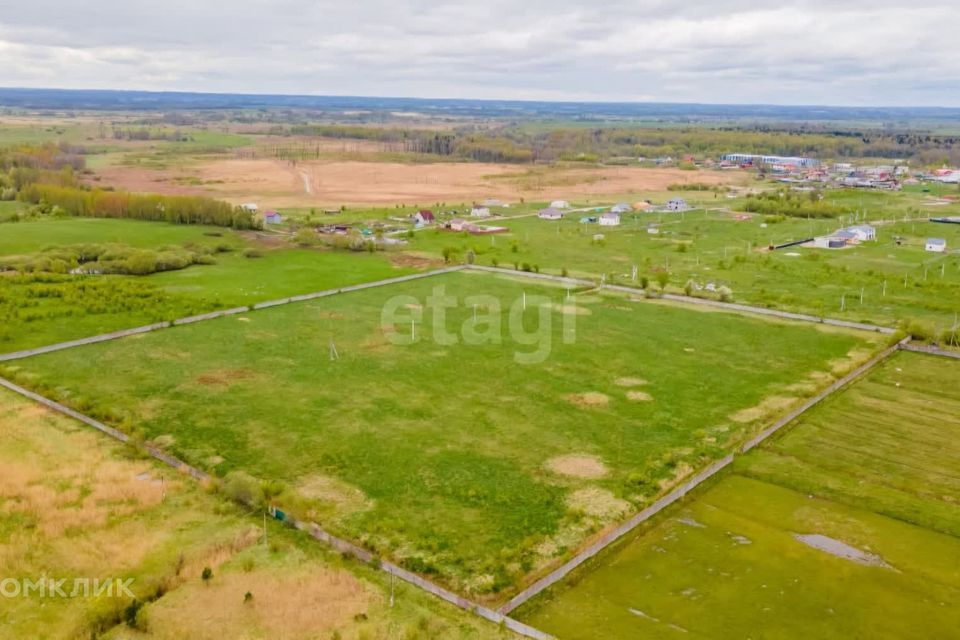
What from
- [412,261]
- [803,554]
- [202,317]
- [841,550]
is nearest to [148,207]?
[412,261]

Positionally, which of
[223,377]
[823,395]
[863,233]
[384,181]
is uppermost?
[384,181]

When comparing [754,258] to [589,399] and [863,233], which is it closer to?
[863,233]

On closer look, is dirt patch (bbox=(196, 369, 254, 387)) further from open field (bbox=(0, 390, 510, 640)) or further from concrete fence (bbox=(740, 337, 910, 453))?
concrete fence (bbox=(740, 337, 910, 453))

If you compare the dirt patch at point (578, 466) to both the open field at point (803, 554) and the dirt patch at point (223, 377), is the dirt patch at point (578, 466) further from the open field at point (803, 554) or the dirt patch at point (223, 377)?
the dirt patch at point (223, 377)

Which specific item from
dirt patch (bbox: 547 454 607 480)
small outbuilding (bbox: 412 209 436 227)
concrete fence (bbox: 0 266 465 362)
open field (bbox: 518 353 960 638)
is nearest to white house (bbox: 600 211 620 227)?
small outbuilding (bbox: 412 209 436 227)

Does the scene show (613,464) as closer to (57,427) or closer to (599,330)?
(599,330)

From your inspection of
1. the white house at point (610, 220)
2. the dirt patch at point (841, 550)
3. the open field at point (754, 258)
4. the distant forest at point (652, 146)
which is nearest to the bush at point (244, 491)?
the dirt patch at point (841, 550)
